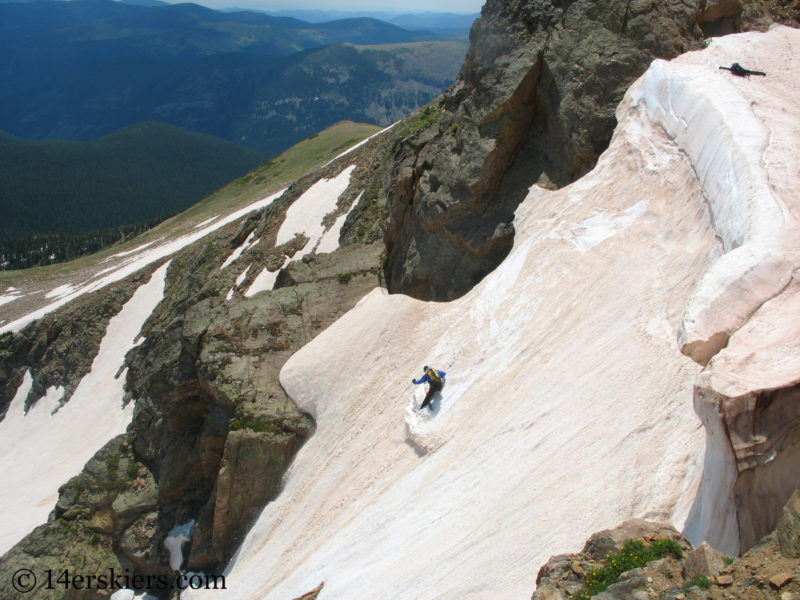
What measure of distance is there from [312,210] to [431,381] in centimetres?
2908

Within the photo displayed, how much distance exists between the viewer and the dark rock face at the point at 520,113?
2452 centimetres

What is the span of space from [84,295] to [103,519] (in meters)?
37.4

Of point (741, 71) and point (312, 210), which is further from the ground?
point (741, 71)

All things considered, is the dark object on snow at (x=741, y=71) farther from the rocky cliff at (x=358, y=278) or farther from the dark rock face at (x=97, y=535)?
the dark rock face at (x=97, y=535)

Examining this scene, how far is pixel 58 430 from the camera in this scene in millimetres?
40375

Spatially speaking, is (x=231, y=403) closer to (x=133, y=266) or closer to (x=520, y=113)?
(x=520, y=113)

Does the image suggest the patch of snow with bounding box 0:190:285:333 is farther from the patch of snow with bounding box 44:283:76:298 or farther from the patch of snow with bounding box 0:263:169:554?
the patch of snow with bounding box 0:263:169:554

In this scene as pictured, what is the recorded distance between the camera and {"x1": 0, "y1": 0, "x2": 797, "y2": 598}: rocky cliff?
2414cm

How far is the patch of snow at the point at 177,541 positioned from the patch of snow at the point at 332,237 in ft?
63.8

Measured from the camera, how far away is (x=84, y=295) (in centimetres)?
5762

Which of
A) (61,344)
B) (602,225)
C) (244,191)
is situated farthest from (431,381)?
(244,191)

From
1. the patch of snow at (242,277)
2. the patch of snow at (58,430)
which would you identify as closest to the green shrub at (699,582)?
the patch of snow at (242,277)

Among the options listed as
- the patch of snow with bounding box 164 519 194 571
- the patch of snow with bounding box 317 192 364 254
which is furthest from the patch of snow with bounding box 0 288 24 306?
the patch of snow with bounding box 164 519 194 571

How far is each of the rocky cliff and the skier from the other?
19.9 ft
